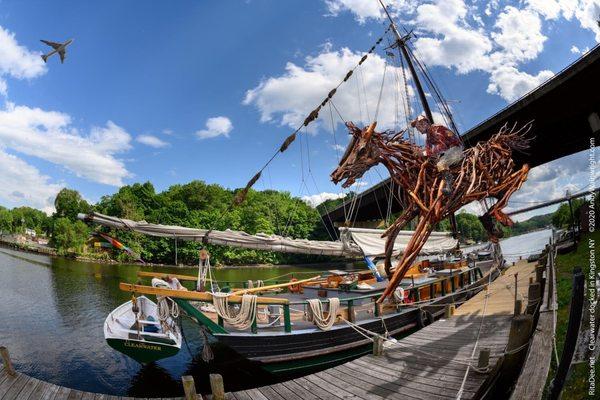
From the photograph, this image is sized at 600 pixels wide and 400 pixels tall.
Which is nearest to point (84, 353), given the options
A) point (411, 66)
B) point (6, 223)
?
point (411, 66)

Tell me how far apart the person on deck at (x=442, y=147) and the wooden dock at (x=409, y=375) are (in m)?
2.80

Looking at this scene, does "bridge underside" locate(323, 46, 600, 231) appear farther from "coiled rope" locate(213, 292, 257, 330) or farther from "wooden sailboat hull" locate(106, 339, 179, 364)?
"wooden sailboat hull" locate(106, 339, 179, 364)

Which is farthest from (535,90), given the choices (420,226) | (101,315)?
(101,315)

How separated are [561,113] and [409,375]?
68.6 feet

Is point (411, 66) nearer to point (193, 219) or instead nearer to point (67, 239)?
point (193, 219)

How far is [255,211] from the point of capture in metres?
60.9

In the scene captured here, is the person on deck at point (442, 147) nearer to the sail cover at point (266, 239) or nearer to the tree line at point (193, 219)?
the sail cover at point (266, 239)

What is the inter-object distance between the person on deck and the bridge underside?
6246 millimetres

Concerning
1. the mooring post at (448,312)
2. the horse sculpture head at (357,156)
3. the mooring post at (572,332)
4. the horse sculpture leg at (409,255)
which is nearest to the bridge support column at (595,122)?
the mooring post at (448,312)

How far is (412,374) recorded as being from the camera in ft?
20.8

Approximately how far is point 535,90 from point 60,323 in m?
29.0

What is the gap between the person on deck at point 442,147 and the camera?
255 inches

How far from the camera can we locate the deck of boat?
5688 mm

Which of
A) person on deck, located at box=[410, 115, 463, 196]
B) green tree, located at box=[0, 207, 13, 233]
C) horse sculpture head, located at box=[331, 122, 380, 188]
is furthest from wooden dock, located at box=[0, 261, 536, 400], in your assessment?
green tree, located at box=[0, 207, 13, 233]
